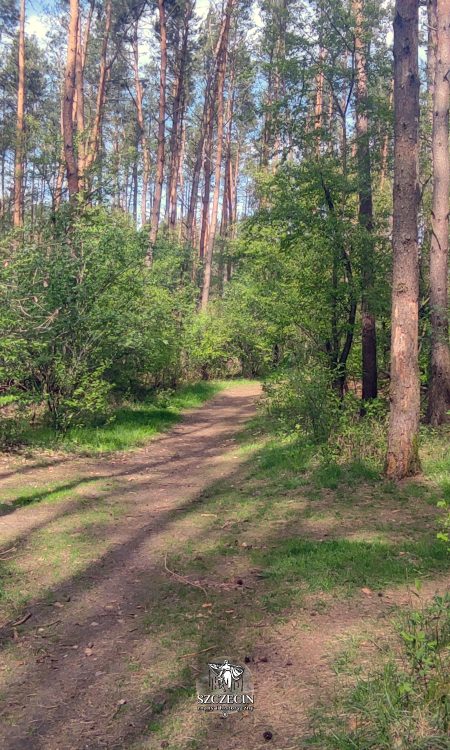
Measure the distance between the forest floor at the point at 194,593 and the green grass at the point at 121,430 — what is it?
1.69 m

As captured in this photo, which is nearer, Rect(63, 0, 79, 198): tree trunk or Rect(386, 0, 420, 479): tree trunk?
Rect(386, 0, 420, 479): tree trunk

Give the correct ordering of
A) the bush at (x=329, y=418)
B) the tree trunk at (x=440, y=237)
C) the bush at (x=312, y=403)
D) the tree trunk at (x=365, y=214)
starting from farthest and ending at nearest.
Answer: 1. the tree trunk at (x=440, y=237)
2. the tree trunk at (x=365, y=214)
3. the bush at (x=312, y=403)
4. the bush at (x=329, y=418)

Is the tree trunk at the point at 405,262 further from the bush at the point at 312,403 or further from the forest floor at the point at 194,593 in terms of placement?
the bush at the point at 312,403

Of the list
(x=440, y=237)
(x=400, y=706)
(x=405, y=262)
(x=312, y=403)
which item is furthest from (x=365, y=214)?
(x=400, y=706)

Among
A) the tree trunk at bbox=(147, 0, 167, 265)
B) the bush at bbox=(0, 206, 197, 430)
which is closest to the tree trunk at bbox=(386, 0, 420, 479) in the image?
the bush at bbox=(0, 206, 197, 430)

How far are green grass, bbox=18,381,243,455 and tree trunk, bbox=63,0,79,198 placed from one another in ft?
15.8

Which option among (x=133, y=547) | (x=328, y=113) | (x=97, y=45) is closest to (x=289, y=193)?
(x=328, y=113)

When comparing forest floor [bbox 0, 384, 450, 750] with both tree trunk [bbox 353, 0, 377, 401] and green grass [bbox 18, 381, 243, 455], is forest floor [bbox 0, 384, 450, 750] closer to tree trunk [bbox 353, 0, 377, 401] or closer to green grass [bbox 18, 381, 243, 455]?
green grass [bbox 18, 381, 243, 455]

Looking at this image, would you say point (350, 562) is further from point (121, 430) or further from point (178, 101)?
point (178, 101)

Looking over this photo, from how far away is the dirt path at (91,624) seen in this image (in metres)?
2.90

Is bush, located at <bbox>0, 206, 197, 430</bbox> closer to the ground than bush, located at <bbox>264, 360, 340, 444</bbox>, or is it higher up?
higher up

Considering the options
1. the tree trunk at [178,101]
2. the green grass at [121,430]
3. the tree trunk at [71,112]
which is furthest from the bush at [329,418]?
the tree trunk at [178,101]

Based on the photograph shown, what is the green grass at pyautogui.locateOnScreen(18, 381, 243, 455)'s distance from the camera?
992 centimetres

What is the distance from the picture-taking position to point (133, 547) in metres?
5.60
